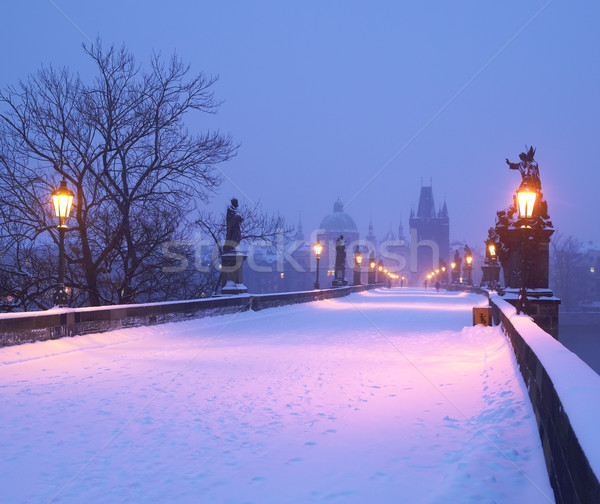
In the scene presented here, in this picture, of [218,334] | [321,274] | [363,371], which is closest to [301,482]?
[363,371]

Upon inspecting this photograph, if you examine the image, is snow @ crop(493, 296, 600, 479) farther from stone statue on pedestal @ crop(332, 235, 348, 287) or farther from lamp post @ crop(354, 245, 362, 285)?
lamp post @ crop(354, 245, 362, 285)

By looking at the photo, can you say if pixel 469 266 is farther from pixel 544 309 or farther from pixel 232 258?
pixel 544 309

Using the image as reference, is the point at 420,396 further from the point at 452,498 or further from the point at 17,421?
the point at 17,421

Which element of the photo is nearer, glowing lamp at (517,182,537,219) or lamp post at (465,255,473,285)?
glowing lamp at (517,182,537,219)

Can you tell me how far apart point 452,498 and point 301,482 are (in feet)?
3.55

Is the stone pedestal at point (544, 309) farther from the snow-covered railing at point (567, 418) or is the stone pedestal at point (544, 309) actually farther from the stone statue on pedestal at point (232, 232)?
the snow-covered railing at point (567, 418)

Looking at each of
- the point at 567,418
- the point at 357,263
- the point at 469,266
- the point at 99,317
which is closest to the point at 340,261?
the point at 357,263

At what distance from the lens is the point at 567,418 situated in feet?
11.7

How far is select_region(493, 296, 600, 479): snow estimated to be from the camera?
9.67ft

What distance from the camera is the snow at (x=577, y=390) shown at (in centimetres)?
295

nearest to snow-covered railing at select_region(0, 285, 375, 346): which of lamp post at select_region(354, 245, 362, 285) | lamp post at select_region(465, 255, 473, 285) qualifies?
lamp post at select_region(354, 245, 362, 285)

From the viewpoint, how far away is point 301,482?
14.6 feet

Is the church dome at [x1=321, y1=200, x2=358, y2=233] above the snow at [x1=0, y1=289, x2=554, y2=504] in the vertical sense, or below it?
above

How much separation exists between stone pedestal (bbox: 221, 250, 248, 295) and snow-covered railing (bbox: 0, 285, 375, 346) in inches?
20.6
